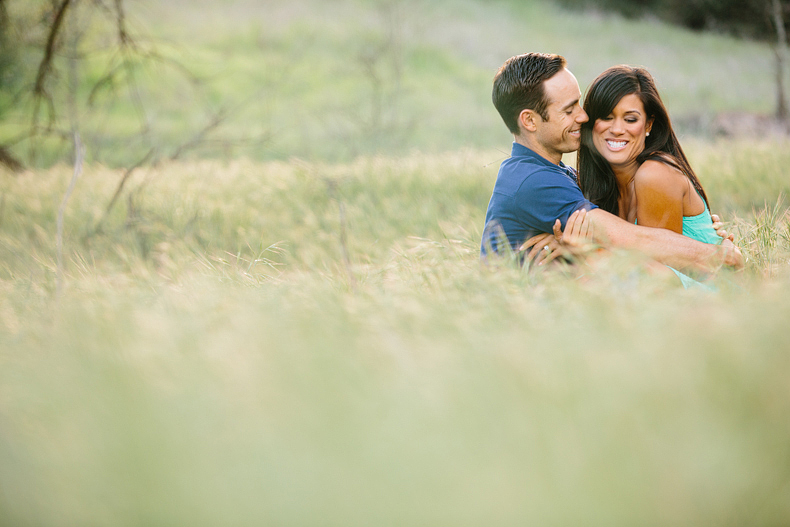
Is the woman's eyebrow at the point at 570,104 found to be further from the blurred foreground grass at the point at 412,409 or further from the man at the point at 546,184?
the blurred foreground grass at the point at 412,409

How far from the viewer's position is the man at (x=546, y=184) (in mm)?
2555

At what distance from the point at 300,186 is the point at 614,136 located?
4384 millimetres

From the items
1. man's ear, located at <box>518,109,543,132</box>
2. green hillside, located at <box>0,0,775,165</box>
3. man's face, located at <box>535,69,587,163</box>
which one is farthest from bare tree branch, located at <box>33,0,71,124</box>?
green hillside, located at <box>0,0,775,165</box>

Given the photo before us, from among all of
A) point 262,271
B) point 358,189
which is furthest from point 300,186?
point 262,271

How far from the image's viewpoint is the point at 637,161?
3035 millimetres

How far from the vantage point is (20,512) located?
1.14 m

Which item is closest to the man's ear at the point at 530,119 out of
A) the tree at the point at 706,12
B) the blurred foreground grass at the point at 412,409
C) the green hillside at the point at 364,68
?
the blurred foreground grass at the point at 412,409

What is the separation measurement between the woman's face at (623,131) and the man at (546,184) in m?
0.14

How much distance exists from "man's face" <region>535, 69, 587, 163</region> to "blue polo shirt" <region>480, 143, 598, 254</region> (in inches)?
4.6

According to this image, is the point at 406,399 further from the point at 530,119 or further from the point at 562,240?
the point at 530,119

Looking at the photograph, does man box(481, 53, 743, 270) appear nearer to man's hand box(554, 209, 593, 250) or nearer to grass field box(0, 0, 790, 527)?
man's hand box(554, 209, 593, 250)

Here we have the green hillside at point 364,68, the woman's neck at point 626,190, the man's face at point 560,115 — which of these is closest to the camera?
the man's face at point 560,115

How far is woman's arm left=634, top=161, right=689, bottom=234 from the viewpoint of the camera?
2754mm

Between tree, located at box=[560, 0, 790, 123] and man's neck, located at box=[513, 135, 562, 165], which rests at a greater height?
tree, located at box=[560, 0, 790, 123]
